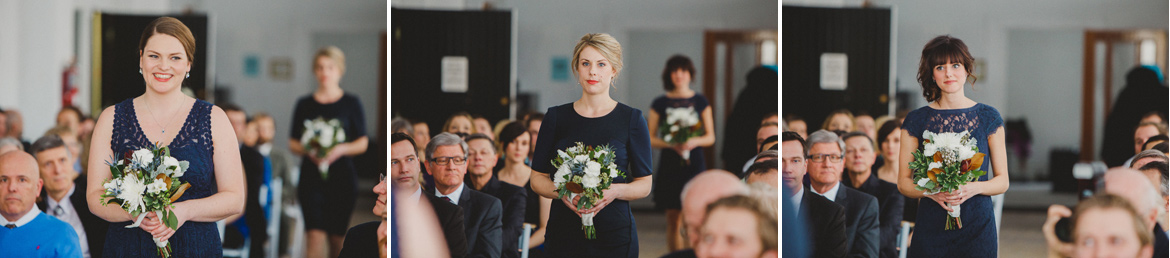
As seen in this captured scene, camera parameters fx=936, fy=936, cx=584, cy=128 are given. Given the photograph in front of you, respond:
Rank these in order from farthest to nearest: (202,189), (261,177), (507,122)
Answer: (261,177) → (507,122) → (202,189)

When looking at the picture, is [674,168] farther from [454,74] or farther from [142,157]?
[142,157]

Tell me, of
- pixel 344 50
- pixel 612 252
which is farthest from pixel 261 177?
pixel 612 252

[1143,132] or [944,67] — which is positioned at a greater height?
[944,67]

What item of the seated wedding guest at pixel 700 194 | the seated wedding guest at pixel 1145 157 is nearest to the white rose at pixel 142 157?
the seated wedding guest at pixel 700 194

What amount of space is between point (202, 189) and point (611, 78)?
1.63 m

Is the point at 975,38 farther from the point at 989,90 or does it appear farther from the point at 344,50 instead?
the point at 344,50

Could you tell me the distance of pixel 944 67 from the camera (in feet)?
11.9

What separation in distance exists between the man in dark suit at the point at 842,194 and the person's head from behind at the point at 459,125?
4.60 ft

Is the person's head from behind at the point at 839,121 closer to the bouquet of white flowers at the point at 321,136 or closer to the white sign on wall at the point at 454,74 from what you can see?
the white sign on wall at the point at 454,74

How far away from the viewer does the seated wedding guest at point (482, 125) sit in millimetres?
3898

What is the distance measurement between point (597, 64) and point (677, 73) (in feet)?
1.06

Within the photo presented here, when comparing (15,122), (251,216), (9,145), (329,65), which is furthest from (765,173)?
(15,122)

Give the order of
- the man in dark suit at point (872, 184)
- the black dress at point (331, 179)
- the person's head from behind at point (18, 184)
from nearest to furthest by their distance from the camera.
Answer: the man in dark suit at point (872, 184)
the person's head from behind at point (18, 184)
the black dress at point (331, 179)

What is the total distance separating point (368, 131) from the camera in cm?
426
